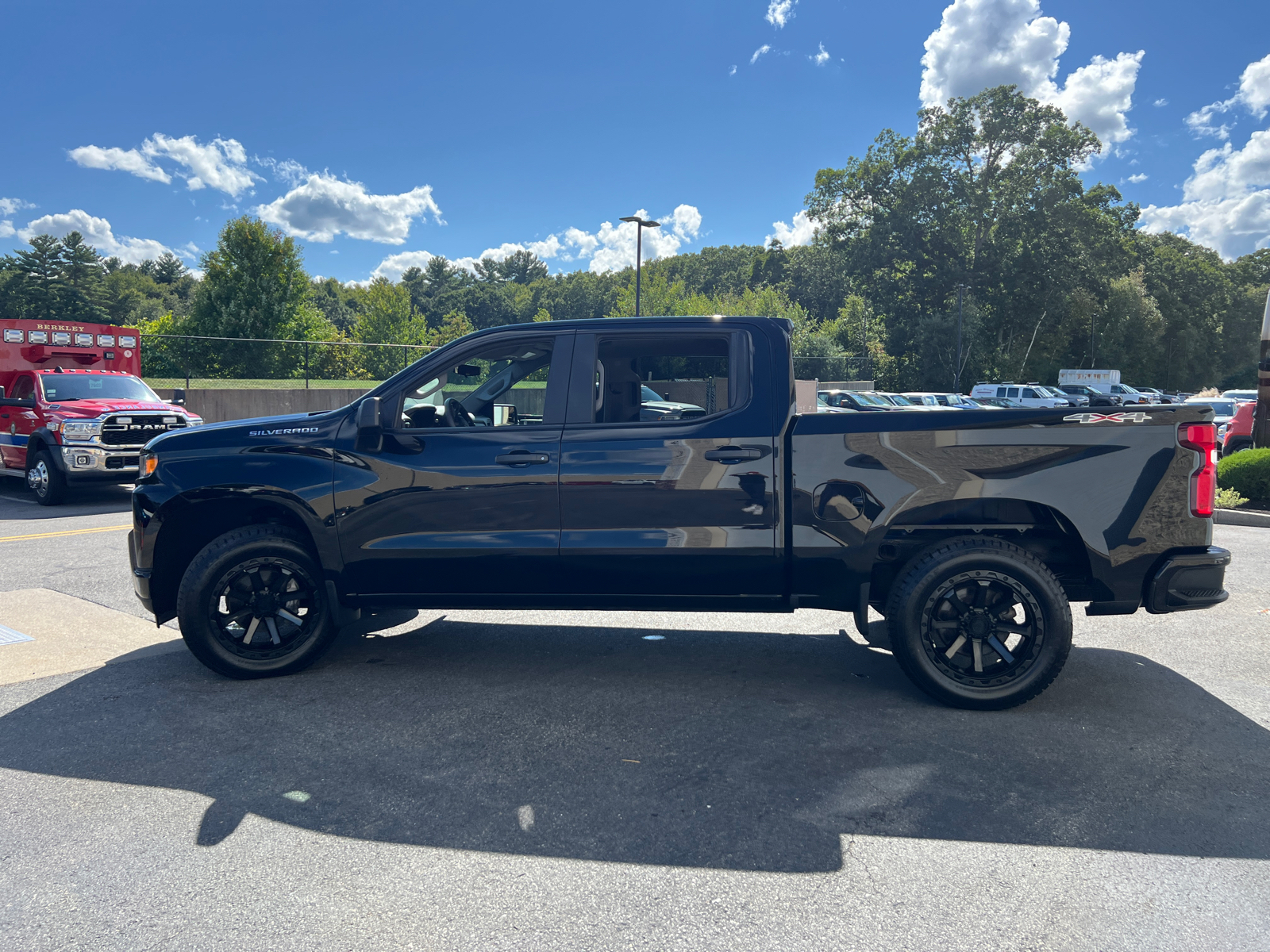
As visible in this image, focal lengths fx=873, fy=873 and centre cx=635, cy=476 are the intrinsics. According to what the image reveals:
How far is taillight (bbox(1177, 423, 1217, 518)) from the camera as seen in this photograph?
429 centimetres

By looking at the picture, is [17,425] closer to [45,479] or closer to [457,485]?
[45,479]

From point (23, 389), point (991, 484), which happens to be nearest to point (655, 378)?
point (991, 484)

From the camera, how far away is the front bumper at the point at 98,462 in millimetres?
12367

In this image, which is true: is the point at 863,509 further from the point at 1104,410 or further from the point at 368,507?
the point at 368,507

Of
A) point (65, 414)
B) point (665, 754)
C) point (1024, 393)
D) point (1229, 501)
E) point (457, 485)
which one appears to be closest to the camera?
→ point (665, 754)

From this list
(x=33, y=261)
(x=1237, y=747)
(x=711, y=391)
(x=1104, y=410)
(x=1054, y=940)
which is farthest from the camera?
(x=33, y=261)

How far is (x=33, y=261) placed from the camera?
225 feet

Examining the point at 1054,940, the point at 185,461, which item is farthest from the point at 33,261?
the point at 1054,940

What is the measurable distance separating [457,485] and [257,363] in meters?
22.0

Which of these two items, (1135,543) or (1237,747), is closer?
(1237,747)

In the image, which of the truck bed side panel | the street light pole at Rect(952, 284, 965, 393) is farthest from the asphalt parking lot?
the street light pole at Rect(952, 284, 965, 393)

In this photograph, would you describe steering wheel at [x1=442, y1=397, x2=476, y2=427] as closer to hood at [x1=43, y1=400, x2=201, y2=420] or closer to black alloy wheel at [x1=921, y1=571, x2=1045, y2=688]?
black alloy wheel at [x1=921, y1=571, x2=1045, y2=688]

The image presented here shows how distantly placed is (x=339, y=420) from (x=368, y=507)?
1.69ft

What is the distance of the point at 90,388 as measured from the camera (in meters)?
13.6
